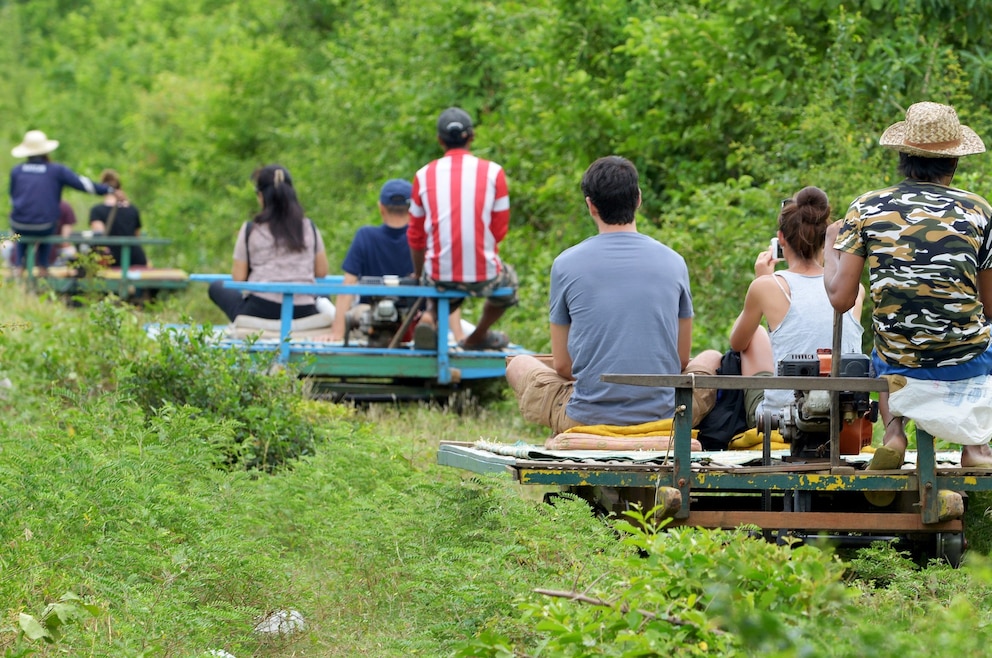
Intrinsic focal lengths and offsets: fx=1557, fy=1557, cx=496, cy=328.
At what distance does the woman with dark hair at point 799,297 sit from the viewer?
637 cm

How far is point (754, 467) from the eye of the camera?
5.62m

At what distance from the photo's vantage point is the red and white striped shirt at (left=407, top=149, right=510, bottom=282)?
1020 cm

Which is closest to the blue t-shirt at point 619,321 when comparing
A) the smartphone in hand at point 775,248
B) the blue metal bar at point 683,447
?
the smartphone in hand at point 775,248

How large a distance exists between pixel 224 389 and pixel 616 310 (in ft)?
9.67

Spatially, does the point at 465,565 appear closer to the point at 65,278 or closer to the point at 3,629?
the point at 3,629

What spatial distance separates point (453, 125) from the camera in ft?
→ 33.8

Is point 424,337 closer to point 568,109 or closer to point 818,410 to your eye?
point 568,109

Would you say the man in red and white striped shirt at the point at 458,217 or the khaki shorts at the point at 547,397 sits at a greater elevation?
the man in red and white striped shirt at the point at 458,217

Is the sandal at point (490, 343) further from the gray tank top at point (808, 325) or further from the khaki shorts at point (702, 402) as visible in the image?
the gray tank top at point (808, 325)

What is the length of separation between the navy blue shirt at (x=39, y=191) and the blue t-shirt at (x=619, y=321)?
498 inches

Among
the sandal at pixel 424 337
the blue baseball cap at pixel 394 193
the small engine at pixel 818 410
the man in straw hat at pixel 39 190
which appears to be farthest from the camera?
the man in straw hat at pixel 39 190

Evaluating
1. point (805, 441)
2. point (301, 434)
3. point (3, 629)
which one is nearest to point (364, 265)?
point (301, 434)

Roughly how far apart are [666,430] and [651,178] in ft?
24.7

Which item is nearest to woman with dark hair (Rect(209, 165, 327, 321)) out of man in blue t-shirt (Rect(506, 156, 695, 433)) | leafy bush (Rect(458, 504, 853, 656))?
man in blue t-shirt (Rect(506, 156, 695, 433))
